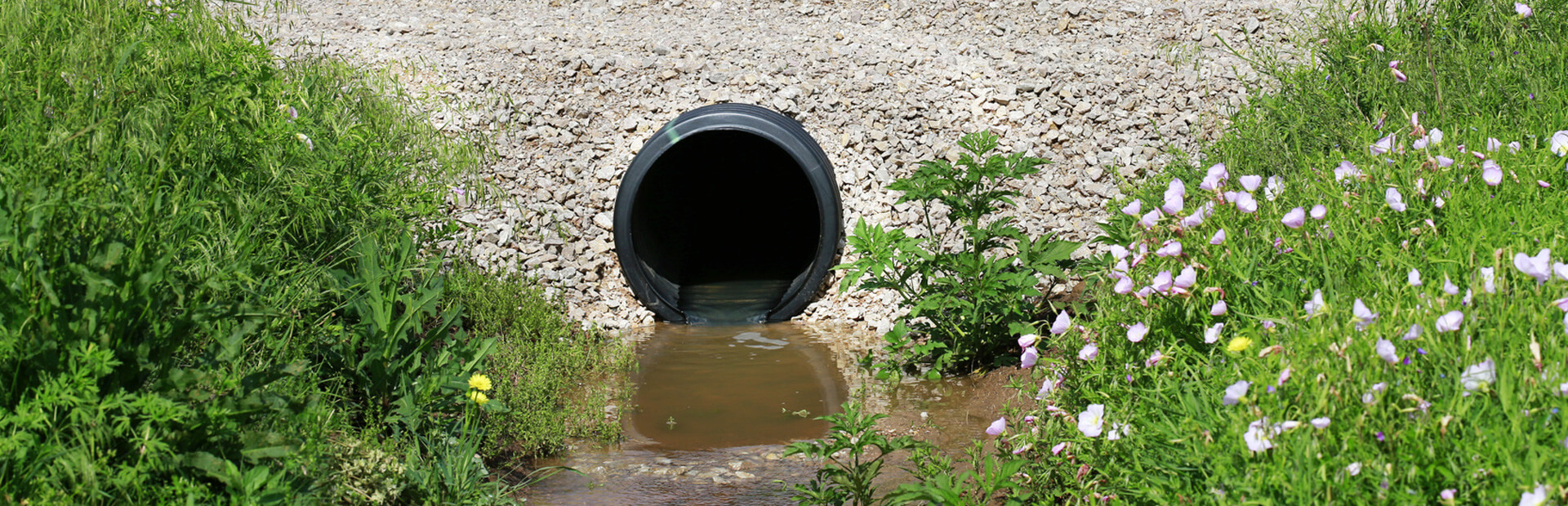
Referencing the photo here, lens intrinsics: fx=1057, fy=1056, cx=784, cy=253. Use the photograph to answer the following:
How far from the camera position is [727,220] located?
9594 mm

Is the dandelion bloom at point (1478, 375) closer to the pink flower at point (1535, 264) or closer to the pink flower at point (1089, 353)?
the pink flower at point (1535, 264)

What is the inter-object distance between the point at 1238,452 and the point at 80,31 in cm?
332

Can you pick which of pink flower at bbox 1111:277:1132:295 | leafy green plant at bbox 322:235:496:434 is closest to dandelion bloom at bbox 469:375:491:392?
leafy green plant at bbox 322:235:496:434

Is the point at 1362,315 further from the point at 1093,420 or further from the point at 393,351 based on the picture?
the point at 393,351

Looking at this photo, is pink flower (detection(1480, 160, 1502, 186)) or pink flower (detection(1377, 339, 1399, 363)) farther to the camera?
pink flower (detection(1480, 160, 1502, 186))

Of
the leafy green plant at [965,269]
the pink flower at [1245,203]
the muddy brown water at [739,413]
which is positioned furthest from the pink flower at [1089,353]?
the leafy green plant at [965,269]

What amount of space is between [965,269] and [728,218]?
5191 mm

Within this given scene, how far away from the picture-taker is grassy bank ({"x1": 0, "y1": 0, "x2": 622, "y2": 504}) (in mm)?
1984

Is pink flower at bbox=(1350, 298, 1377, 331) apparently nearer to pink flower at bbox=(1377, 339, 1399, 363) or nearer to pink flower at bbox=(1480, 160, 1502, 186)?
pink flower at bbox=(1377, 339, 1399, 363)

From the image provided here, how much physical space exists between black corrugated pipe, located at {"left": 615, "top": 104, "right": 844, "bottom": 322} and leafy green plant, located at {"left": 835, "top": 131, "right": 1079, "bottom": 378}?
145 cm

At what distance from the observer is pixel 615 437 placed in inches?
158

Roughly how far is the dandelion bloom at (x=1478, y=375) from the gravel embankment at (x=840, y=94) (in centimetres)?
445

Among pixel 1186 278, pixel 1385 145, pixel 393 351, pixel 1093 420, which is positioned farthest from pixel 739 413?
pixel 1385 145

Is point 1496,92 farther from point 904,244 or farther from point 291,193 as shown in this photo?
point 291,193
